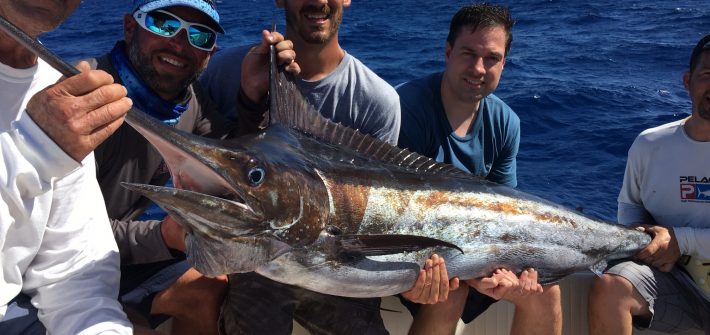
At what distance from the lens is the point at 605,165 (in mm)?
7137

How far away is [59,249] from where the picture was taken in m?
2.12

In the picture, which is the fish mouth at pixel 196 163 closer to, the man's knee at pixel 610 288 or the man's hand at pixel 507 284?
the man's hand at pixel 507 284

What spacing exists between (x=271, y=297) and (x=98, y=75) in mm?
1243

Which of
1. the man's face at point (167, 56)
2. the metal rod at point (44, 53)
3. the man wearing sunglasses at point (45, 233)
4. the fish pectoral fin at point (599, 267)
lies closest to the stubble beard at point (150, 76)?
the man's face at point (167, 56)

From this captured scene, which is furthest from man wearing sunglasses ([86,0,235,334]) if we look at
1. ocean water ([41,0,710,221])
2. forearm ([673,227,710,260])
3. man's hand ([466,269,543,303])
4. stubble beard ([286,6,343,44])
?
ocean water ([41,0,710,221])

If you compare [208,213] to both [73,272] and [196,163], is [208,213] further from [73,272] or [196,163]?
[73,272]

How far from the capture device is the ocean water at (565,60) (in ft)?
23.8

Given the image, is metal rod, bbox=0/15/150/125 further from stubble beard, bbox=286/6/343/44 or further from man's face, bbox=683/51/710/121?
man's face, bbox=683/51/710/121

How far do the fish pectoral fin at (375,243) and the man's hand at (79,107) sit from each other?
840mm

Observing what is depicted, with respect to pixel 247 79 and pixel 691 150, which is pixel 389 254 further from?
pixel 691 150

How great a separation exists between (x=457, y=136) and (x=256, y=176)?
1.54m

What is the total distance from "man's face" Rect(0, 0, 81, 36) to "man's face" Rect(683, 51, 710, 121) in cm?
273

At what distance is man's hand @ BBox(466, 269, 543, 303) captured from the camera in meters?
2.57

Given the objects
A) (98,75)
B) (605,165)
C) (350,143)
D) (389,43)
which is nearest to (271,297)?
(350,143)
